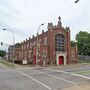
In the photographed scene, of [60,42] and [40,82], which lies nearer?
[40,82]

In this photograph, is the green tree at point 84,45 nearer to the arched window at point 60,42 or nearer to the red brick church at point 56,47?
the red brick church at point 56,47

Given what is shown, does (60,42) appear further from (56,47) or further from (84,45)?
(84,45)

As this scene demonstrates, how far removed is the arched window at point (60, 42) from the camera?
57.6 meters

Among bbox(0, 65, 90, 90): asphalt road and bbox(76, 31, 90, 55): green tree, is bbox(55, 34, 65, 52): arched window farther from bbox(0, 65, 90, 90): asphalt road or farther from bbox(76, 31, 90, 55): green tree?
bbox(0, 65, 90, 90): asphalt road

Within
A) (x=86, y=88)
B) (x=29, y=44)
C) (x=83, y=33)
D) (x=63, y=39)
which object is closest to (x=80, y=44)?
(x=83, y=33)

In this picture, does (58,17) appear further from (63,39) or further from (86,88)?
(86,88)

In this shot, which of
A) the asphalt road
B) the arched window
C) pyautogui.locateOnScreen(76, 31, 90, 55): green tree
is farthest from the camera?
pyautogui.locateOnScreen(76, 31, 90, 55): green tree

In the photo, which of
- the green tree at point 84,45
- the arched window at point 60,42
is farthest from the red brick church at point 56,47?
the green tree at point 84,45

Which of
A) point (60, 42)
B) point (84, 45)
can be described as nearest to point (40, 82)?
point (60, 42)

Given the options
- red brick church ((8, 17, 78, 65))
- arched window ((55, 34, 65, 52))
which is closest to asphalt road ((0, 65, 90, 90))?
red brick church ((8, 17, 78, 65))

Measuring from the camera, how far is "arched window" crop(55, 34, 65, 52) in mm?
57588

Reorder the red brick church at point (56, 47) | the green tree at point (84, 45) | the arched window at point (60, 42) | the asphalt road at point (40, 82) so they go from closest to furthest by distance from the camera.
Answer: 1. the asphalt road at point (40, 82)
2. the red brick church at point (56, 47)
3. the arched window at point (60, 42)
4. the green tree at point (84, 45)

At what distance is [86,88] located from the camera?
49.6 ft

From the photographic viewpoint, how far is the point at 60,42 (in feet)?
192
